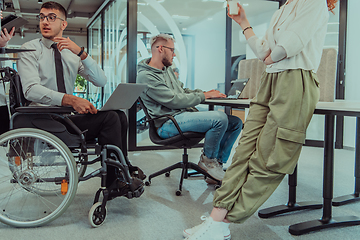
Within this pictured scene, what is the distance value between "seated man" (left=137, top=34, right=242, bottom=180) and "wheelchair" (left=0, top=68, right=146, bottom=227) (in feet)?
2.24

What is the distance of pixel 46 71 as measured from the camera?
190 cm

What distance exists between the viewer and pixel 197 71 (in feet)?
13.9

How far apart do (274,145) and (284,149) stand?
0.15 ft

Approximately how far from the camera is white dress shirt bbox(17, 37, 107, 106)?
5.64 feet

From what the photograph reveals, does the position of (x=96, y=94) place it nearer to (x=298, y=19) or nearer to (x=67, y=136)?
(x=67, y=136)

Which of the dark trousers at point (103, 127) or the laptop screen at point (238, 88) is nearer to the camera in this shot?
the dark trousers at point (103, 127)

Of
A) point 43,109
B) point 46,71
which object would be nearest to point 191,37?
point 46,71

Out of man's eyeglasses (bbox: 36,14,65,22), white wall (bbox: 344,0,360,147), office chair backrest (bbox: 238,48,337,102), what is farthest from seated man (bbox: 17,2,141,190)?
white wall (bbox: 344,0,360,147)

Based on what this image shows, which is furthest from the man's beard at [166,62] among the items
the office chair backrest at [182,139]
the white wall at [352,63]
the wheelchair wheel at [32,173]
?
the white wall at [352,63]

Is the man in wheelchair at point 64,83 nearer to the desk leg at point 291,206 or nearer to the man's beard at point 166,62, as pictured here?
the man's beard at point 166,62

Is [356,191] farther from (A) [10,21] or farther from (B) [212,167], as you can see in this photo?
(A) [10,21]

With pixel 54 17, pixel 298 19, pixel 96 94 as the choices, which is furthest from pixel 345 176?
pixel 96 94

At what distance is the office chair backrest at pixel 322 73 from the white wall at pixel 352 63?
172 centimetres

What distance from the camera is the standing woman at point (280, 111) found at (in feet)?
4.30
